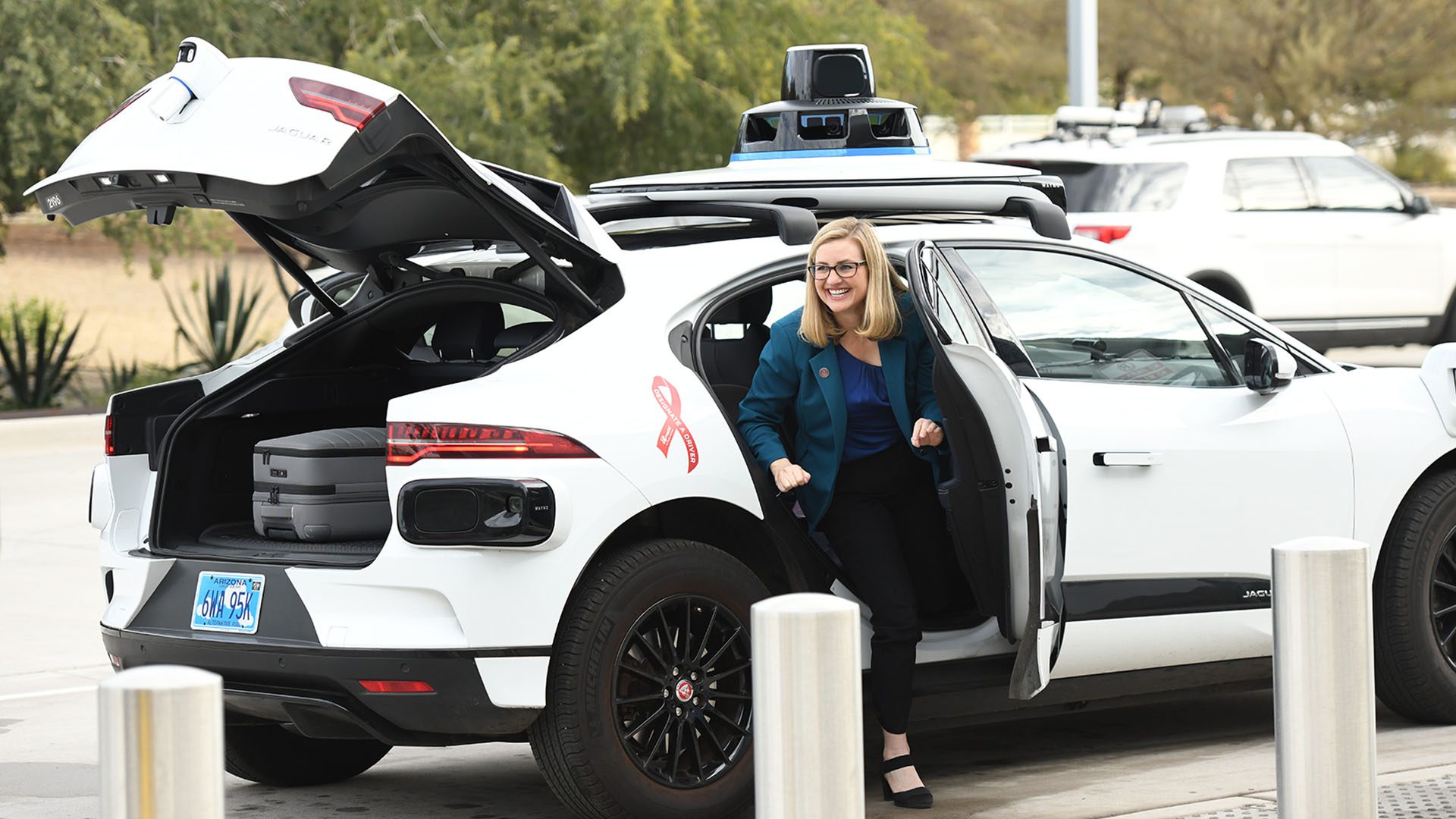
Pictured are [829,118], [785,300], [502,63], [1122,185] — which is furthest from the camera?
[502,63]

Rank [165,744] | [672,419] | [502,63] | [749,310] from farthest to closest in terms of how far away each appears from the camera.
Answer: [502,63] → [749,310] → [672,419] → [165,744]

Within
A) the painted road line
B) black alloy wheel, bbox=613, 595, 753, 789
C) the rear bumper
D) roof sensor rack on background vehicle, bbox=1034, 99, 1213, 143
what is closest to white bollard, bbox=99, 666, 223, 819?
the rear bumper

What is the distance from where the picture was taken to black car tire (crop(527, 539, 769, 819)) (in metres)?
4.96

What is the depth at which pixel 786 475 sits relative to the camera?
5227 mm

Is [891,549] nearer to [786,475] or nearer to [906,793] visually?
[786,475]

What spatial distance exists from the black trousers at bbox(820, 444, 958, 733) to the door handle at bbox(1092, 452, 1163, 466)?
0.47 metres

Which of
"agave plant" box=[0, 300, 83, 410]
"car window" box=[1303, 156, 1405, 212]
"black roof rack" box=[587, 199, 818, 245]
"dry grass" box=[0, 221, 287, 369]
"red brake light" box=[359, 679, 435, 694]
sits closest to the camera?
"red brake light" box=[359, 679, 435, 694]

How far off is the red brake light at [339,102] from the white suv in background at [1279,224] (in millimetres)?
9946

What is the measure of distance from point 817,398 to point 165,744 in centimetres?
251

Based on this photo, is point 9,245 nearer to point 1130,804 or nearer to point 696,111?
point 696,111

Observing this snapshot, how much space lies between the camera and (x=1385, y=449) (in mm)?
6340

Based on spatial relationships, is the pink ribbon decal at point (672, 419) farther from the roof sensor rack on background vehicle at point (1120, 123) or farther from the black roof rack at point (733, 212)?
the roof sensor rack on background vehicle at point (1120, 123)

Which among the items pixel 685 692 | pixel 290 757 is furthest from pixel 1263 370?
pixel 290 757

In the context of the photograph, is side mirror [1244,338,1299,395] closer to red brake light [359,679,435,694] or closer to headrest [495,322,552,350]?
headrest [495,322,552,350]
